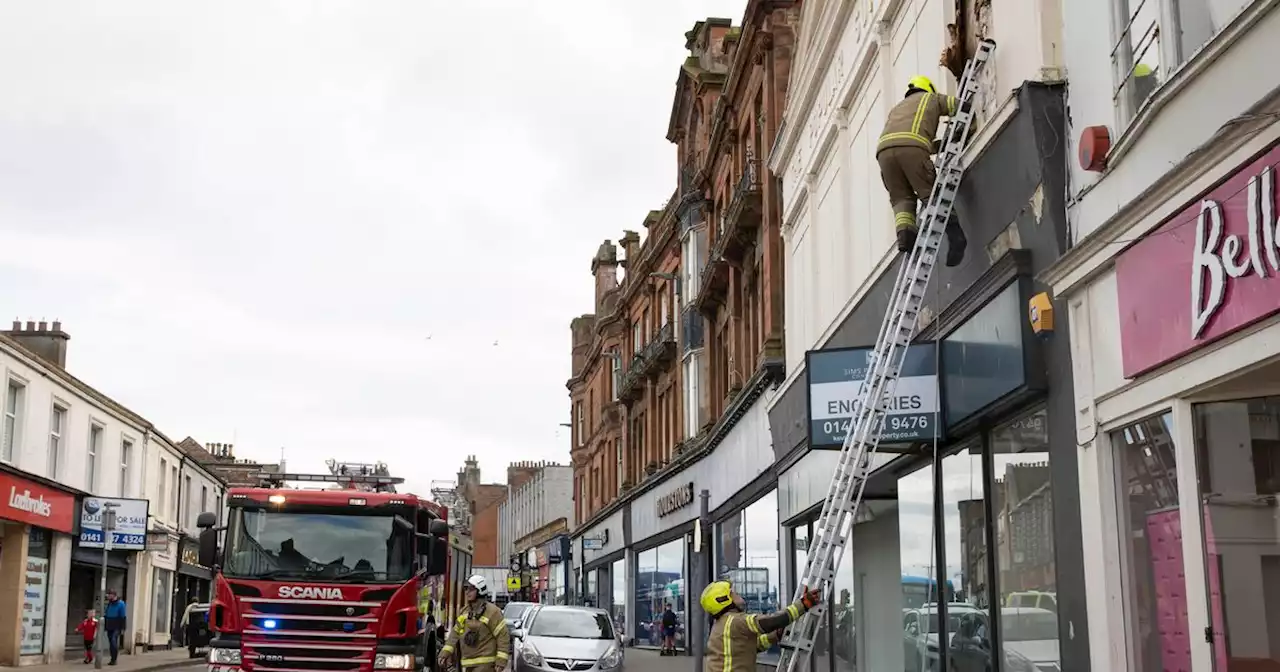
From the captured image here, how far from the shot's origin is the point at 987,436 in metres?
10.3

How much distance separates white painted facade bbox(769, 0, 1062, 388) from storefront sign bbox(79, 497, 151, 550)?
17884 mm

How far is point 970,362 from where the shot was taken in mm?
10289

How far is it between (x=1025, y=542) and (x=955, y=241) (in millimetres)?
2705

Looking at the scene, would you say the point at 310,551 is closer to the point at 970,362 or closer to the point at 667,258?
the point at 970,362

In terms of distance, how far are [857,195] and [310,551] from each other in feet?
25.0

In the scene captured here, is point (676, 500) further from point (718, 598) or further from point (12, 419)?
point (718, 598)

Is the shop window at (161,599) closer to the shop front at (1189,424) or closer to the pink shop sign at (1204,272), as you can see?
the shop front at (1189,424)

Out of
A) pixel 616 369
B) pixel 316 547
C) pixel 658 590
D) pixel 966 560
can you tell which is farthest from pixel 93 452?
pixel 966 560

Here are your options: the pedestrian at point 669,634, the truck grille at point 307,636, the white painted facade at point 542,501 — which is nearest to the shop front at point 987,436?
the truck grille at point 307,636

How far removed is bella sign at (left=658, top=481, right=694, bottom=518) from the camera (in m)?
33.6

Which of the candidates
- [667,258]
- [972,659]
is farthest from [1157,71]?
[667,258]

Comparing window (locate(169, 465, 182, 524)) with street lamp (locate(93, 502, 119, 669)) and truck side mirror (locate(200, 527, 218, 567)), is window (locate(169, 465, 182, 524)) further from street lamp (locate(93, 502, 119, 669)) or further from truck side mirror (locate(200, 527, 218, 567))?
truck side mirror (locate(200, 527, 218, 567))

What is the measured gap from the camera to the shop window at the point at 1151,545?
283 inches

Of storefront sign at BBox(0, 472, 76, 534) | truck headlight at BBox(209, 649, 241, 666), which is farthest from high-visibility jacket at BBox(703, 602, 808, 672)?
storefront sign at BBox(0, 472, 76, 534)
